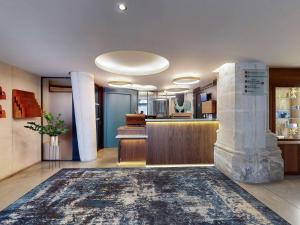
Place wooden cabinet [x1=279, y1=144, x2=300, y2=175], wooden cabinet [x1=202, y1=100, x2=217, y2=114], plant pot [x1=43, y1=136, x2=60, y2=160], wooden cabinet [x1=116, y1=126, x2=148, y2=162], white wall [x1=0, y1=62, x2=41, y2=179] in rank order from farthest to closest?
wooden cabinet [x1=202, y1=100, x2=217, y2=114] → plant pot [x1=43, y1=136, x2=60, y2=160] → wooden cabinet [x1=116, y1=126, x2=148, y2=162] → wooden cabinet [x1=279, y1=144, x2=300, y2=175] → white wall [x1=0, y1=62, x2=41, y2=179]

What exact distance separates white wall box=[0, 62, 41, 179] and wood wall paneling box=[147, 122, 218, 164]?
131 inches

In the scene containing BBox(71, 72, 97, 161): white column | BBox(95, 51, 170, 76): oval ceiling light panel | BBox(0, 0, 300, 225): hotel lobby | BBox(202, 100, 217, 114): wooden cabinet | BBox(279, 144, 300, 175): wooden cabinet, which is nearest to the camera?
BBox(0, 0, 300, 225): hotel lobby

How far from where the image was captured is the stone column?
4.07 metres

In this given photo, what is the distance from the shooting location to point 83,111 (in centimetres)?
561

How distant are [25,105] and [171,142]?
13.1 ft

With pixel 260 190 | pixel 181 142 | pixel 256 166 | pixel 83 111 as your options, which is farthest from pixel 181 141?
pixel 83 111

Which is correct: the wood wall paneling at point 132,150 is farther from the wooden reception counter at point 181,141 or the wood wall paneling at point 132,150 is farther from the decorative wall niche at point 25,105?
the decorative wall niche at point 25,105

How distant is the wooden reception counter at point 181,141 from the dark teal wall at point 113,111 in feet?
11.1

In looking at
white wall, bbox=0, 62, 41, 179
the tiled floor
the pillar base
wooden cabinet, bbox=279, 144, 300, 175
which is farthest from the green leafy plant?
wooden cabinet, bbox=279, 144, 300, 175

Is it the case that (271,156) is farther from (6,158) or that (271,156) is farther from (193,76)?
(6,158)

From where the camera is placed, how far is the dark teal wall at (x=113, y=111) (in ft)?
26.7

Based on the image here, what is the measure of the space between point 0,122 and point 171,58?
4030 millimetres

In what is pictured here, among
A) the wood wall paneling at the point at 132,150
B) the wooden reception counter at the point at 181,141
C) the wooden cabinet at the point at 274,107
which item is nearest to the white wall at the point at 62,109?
the wood wall paneling at the point at 132,150

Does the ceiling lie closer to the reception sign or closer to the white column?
the reception sign
